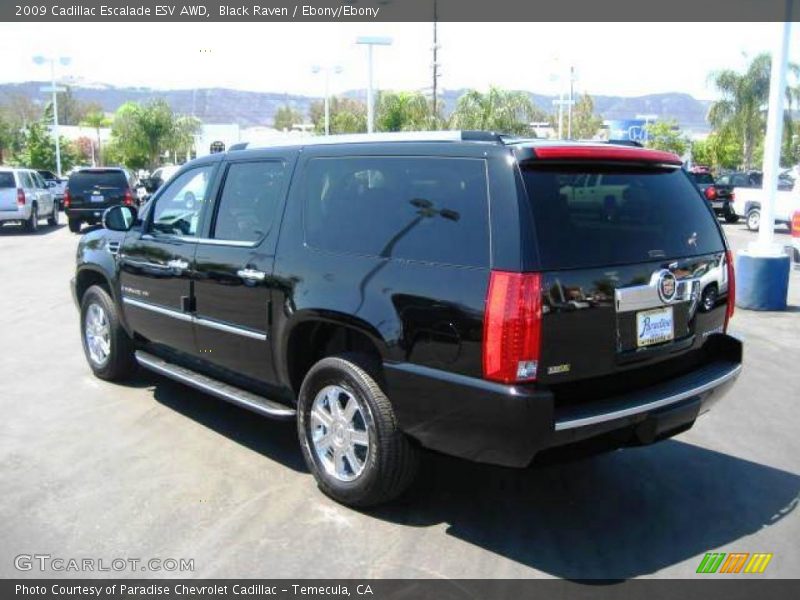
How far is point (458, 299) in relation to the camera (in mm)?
3570

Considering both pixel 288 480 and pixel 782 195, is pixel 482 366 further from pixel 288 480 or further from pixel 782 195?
pixel 782 195

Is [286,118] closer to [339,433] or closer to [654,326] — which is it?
[339,433]

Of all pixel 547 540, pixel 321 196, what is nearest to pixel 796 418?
pixel 547 540

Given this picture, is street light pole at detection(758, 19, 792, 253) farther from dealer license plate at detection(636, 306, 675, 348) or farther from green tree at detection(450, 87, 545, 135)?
green tree at detection(450, 87, 545, 135)

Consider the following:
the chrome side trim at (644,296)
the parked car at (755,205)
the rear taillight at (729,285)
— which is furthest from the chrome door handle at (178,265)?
the parked car at (755,205)

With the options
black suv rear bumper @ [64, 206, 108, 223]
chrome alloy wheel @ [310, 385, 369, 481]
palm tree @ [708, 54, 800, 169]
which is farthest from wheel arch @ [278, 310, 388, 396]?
palm tree @ [708, 54, 800, 169]

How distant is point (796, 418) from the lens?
5.83m

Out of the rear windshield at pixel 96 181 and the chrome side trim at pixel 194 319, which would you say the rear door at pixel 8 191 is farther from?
the chrome side trim at pixel 194 319

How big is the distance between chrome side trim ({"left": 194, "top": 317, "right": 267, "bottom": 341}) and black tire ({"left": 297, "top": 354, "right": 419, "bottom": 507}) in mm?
536

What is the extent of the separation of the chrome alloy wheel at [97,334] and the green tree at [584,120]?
72.3m

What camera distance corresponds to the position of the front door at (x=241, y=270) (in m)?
4.70

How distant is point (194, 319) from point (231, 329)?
489 millimetres

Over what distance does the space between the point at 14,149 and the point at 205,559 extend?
238 ft

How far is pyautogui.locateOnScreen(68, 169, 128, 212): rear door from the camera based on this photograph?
21656 mm
